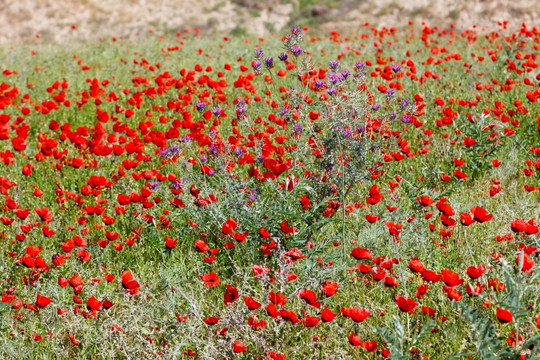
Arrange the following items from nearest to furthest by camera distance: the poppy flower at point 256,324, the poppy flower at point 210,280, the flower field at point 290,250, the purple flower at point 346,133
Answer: the poppy flower at point 256,324 < the flower field at point 290,250 < the poppy flower at point 210,280 < the purple flower at point 346,133

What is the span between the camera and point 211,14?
22578 mm

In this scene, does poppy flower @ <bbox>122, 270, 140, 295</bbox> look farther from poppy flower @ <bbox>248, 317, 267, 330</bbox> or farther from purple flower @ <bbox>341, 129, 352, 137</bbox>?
purple flower @ <bbox>341, 129, 352, 137</bbox>

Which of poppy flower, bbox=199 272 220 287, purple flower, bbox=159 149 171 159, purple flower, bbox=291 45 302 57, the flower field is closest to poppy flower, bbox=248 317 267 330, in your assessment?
the flower field

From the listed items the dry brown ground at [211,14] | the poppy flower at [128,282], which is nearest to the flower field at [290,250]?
the poppy flower at [128,282]

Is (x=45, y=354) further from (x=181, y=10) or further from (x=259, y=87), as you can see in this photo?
(x=181, y=10)

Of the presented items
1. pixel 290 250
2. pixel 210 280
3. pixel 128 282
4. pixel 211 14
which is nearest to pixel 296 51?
pixel 290 250

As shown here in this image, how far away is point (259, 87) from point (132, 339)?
4927 mm

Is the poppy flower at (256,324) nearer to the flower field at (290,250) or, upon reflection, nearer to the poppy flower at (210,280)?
the flower field at (290,250)

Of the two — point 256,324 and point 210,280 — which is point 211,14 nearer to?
point 210,280

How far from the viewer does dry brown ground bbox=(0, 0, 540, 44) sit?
61.5ft

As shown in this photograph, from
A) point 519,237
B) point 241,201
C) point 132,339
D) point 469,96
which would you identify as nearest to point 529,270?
point 519,237

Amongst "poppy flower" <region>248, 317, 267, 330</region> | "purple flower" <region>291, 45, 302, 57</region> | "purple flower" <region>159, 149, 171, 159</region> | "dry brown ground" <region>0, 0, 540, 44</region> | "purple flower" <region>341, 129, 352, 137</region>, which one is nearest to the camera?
"poppy flower" <region>248, 317, 267, 330</region>

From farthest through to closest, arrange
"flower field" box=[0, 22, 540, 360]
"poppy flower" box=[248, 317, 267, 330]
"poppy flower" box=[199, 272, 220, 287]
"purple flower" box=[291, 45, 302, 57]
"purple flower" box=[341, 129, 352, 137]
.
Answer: "purple flower" box=[291, 45, 302, 57]
"purple flower" box=[341, 129, 352, 137]
"poppy flower" box=[199, 272, 220, 287]
"flower field" box=[0, 22, 540, 360]
"poppy flower" box=[248, 317, 267, 330]

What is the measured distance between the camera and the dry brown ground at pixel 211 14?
18.7m
